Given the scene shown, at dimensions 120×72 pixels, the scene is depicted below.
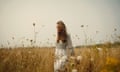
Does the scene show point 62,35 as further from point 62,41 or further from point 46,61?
point 46,61

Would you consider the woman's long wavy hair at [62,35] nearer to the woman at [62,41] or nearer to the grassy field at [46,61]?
the woman at [62,41]

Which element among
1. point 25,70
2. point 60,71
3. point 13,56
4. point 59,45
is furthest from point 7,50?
point 60,71

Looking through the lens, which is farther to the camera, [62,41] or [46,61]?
[62,41]

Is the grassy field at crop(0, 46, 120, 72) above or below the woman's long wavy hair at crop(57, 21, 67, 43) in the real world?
below

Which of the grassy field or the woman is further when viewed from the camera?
the woman

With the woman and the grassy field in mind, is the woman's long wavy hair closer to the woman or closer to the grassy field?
the woman

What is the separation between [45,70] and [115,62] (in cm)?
117

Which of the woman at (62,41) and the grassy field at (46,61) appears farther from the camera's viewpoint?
the woman at (62,41)

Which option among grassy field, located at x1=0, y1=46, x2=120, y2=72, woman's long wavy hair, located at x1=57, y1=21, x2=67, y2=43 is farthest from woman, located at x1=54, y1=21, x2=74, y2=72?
grassy field, located at x1=0, y1=46, x2=120, y2=72

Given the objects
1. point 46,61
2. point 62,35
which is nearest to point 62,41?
point 62,35

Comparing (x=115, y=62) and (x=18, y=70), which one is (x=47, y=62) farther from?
(x=115, y=62)

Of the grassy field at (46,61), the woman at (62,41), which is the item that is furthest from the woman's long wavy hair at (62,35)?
the grassy field at (46,61)

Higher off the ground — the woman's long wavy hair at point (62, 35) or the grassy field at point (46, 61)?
the woman's long wavy hair at point (62, 35)

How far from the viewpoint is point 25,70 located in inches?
71.7
